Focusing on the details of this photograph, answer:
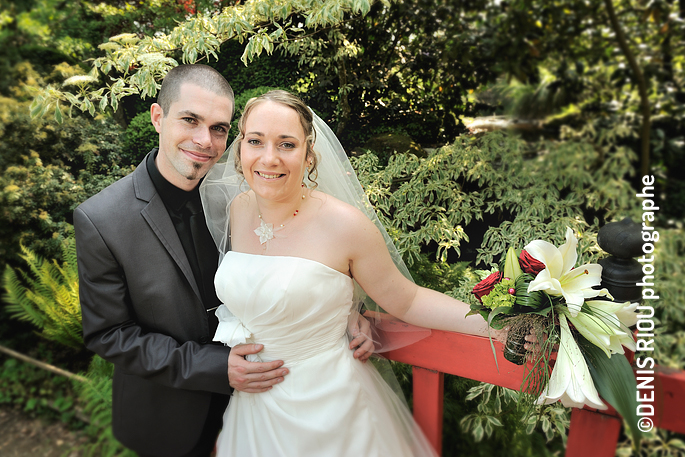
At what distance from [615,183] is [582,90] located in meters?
0.42

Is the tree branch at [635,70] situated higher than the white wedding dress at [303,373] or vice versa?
the tree branch at [635,70]

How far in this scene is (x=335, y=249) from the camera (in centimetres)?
139

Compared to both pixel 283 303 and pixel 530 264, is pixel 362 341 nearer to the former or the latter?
pixel 283 303

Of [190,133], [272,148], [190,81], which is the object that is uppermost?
[190,81]

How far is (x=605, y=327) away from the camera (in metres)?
1.00

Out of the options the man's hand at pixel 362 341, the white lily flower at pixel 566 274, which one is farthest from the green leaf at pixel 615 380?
the man's hand at pixel 362 341

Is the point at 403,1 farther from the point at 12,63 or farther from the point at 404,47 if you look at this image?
the point at 12,63

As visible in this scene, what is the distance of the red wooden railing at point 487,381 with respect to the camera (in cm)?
106

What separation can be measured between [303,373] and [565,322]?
97 cm

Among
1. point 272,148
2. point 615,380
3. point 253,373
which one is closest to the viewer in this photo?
point 615,380

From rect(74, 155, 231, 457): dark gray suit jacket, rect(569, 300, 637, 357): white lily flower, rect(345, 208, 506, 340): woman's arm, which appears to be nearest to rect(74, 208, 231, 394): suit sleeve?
rect(74, 155, 231, 457): dark gray suit jacket

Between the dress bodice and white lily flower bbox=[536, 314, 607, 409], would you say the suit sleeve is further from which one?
white lily flower bbox=[536, 314, 607, 409]

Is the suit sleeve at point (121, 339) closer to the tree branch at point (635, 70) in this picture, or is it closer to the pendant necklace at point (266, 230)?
the pendant necklace at point (266, 230)

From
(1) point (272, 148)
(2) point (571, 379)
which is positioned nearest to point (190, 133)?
(1) point (272, 148)
